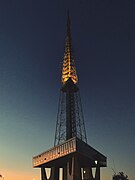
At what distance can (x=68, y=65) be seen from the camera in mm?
114000

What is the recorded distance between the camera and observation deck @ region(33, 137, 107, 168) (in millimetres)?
81881

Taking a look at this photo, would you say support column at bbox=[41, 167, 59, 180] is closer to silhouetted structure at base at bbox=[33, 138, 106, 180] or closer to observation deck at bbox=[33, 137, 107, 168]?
silhouetted structure at base at bbox=[33, 138, 106, 180]

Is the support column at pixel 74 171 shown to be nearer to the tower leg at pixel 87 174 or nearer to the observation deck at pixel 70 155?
the observation deck at pixel 70 155

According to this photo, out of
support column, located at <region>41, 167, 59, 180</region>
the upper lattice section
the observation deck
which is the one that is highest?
the upper lattice section

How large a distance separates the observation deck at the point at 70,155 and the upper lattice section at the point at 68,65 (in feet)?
105

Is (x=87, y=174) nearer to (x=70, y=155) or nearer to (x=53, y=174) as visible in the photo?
(x=53, y=174)

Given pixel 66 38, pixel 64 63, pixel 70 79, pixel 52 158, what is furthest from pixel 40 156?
pixel 66 38

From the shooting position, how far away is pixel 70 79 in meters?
112

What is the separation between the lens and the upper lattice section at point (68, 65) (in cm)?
11300

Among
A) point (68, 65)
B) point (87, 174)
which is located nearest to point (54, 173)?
point (87, 174)

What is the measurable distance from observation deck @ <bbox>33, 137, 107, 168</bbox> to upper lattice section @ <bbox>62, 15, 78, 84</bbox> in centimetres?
3204

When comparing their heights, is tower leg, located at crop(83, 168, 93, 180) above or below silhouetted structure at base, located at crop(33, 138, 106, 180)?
below

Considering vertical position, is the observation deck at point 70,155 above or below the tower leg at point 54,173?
above

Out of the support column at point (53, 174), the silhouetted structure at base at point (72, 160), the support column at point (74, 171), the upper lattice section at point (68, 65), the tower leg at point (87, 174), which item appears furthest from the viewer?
the upper lattice section at point (68, 65)
